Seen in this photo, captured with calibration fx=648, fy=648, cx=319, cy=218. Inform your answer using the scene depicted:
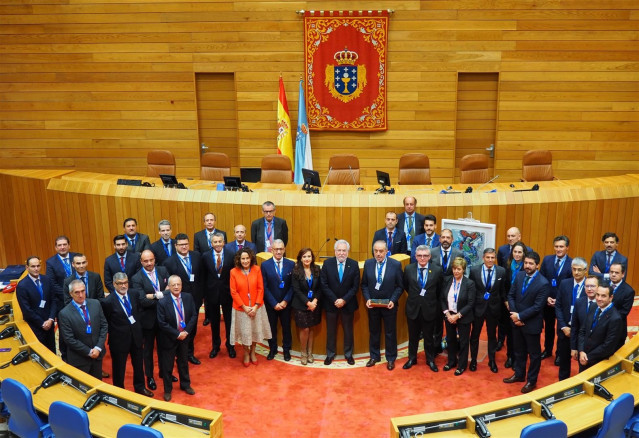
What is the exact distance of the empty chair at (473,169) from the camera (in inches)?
361

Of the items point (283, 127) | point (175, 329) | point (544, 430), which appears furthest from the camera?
point (283, 127)

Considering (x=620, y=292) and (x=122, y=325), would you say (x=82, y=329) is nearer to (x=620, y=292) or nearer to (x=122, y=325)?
(x=122, y=325)

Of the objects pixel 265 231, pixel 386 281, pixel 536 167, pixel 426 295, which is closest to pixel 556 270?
pixel 426 295

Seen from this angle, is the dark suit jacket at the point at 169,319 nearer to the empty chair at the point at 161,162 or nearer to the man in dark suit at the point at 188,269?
the man in dark suit at the point at 188,269

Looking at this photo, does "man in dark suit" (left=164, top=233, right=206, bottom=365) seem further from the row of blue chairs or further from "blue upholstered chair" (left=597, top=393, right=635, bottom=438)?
"blue upholstered chair" (left=597, top=393, right=635, bottom=438)

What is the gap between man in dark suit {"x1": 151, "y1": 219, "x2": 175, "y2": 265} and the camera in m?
6.79

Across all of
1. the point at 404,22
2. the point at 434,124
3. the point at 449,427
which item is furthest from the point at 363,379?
the point at 404,22

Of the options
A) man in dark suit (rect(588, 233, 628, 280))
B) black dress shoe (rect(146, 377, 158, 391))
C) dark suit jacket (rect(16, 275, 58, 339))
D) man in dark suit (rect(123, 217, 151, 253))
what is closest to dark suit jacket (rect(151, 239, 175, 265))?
man in dark suit (rect(123, 217, 151, 253))

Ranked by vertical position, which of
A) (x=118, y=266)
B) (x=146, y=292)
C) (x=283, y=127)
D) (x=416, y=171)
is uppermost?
(x=283, y=127)

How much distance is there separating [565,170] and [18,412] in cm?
898

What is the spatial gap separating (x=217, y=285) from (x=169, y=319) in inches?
38.6

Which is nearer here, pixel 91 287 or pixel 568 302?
pixel 568 302

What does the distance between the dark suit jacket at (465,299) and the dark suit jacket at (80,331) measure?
3132 millimetres

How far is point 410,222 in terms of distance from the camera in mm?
7453
